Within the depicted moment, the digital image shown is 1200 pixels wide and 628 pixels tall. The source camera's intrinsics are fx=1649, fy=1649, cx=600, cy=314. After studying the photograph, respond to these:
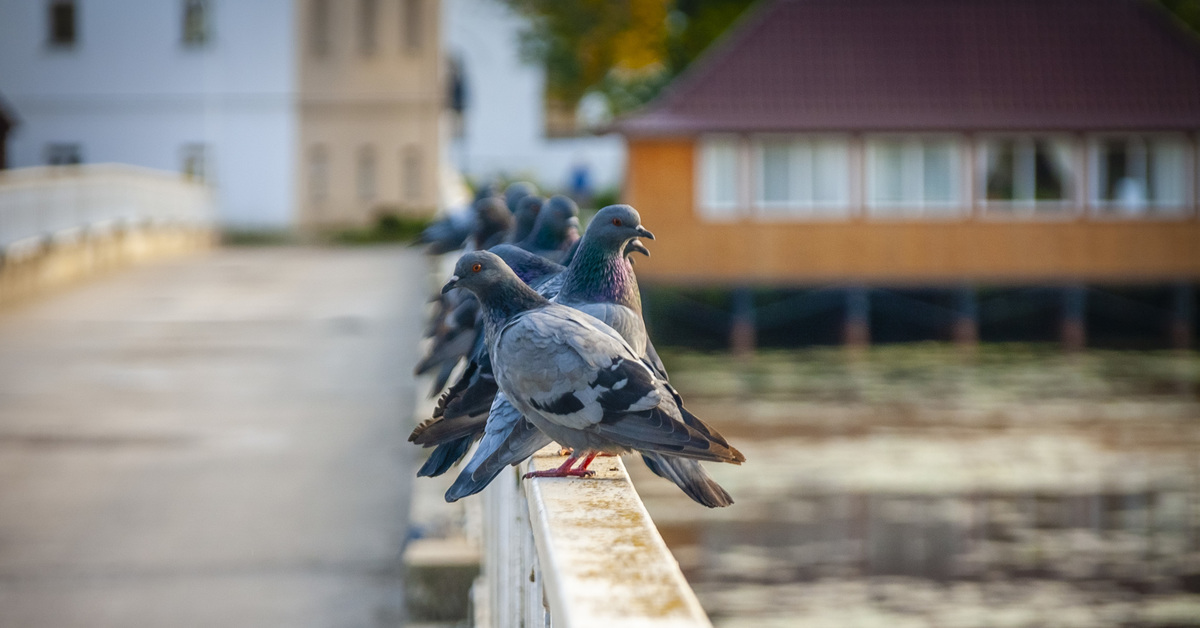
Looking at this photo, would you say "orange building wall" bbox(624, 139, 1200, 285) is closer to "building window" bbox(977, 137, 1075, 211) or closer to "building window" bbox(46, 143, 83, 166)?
"building window" bbox(977, 137, 1075, 211)

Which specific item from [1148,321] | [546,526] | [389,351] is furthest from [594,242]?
[1148,321]

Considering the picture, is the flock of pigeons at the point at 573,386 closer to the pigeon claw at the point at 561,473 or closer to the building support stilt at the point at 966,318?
the pigeon claw at the point at 561,473

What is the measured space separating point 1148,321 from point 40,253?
71.4 ft

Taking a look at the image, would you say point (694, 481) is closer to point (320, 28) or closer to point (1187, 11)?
point (320, 28)

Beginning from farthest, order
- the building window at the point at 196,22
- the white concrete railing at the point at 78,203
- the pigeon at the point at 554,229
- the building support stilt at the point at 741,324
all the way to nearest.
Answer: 1. the building window at the point at 196,22
2. the building support stilt at the point at 741,324
3. the white concrete railing at the point at 78,203
4. the pigeon at the point at 554,229

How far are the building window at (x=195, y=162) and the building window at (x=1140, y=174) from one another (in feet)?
68.5

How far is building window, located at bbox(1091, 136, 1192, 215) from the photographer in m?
30.5

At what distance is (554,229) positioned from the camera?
22.5ft

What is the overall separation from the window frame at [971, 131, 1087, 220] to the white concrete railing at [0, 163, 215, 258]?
1476cm

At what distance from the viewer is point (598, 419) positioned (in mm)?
3775

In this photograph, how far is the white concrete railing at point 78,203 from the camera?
1966 centimetres

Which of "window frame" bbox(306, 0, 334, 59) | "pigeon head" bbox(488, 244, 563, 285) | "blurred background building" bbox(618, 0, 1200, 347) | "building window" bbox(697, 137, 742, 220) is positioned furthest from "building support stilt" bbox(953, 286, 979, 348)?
"pigeon head" bbox(488, 244, 563, 285)

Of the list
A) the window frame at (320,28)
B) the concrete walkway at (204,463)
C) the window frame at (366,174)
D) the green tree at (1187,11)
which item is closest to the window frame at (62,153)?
the window frame at (320,28)

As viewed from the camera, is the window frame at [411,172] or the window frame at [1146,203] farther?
the window frame at [411,172]
